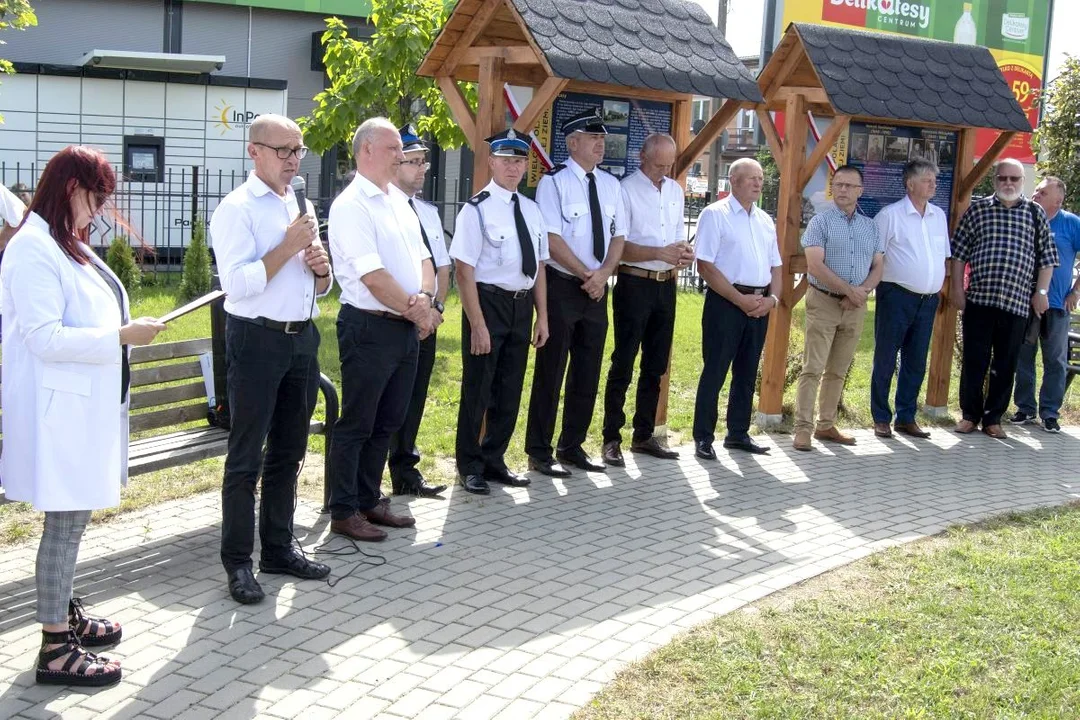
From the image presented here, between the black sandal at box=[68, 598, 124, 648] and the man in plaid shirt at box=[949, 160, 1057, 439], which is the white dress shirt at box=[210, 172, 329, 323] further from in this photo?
the man in plaid shirt at box=[949, 160, 1057, 439]

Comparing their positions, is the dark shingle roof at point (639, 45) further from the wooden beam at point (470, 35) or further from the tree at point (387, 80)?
the tree at point (387, 80)

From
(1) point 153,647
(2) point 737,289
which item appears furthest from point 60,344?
(2) point 737,289

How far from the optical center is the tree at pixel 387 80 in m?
13.0

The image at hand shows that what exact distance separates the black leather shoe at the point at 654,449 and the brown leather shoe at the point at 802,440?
3.30ft

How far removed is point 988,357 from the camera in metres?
9.69

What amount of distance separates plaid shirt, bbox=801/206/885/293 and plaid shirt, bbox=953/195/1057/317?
1335mm

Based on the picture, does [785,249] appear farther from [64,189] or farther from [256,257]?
[64,189]

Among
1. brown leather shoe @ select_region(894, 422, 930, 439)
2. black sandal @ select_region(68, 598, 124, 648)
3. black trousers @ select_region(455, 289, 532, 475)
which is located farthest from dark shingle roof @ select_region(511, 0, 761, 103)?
black sandal @ select_region(68, 598, 124, 648)

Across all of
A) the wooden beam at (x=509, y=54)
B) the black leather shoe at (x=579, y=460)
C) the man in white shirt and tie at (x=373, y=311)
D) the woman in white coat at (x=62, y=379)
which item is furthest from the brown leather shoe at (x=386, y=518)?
the wooden beam at (x=509, y=54)

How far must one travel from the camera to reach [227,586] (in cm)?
531

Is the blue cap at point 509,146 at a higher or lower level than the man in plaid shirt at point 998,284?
higher

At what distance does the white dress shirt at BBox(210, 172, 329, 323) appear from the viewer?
4.91m

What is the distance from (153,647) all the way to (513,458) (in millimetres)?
3574

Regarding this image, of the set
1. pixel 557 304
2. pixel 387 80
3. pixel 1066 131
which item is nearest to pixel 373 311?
pixel 557 304
